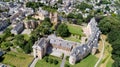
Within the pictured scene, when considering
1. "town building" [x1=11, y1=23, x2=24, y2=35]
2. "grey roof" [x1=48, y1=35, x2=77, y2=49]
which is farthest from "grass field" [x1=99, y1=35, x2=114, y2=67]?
"town building" [x1=11, y1=23, x2=24, y2=35]

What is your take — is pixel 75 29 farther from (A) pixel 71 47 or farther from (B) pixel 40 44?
(B) pixel 40 44

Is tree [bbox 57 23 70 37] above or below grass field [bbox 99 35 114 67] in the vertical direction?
above

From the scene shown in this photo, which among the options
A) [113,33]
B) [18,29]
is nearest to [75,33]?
[113,33]

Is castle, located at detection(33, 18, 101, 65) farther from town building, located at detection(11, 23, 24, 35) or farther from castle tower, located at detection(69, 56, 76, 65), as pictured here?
town building, located at detection(11, 23, 24, 35)

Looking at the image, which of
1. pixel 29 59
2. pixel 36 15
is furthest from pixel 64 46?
pixel 36 15

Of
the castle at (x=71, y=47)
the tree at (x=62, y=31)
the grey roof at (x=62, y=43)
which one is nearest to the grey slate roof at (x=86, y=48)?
the castle at (x=71, y=47)

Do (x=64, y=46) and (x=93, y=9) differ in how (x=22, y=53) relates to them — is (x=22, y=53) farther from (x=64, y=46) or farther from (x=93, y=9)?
(x=93, y=9)
